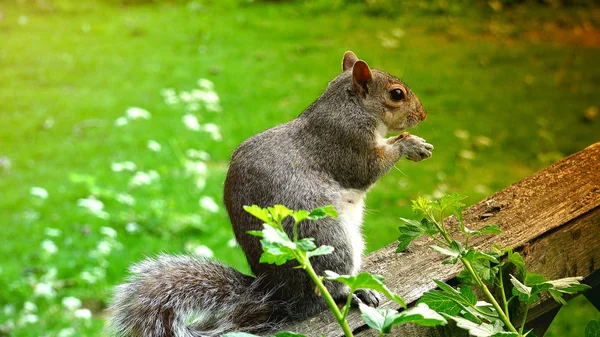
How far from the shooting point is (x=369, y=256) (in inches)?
59.1

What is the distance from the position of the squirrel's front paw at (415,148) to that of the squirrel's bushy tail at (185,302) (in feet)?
1.52

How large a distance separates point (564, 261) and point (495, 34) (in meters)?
5.72

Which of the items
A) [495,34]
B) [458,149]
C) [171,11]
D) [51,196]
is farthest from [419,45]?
[51,196]

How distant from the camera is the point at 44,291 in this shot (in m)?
3.28

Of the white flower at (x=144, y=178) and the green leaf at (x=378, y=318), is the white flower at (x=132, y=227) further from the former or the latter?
the green leaf at (x=378, y=318)

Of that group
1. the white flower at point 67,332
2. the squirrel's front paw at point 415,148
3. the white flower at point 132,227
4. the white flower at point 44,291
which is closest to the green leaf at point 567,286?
the squirrel's front paw at point 415,148

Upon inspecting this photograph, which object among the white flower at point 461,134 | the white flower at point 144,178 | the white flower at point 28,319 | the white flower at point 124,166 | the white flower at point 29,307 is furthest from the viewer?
the white flower at point 461,134

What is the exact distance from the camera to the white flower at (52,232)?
4.00m

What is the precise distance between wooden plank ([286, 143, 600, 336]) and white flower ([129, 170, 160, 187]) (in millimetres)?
2684

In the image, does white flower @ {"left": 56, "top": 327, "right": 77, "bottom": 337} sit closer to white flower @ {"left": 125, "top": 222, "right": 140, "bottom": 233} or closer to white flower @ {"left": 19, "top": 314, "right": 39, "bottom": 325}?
white flower @ {"left": 19, "top": 314, "right": 39, "bottom": 325}

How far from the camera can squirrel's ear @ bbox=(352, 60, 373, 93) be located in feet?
5.58

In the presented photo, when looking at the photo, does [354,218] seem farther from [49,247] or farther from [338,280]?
[49,247]

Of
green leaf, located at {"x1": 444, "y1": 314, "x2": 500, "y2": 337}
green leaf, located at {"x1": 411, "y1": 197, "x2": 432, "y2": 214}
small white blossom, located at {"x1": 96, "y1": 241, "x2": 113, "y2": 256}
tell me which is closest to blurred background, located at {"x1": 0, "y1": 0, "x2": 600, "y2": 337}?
small white blossom, located at {"x1": 96, "y1": 241, "x2": 113, "y2": 256}

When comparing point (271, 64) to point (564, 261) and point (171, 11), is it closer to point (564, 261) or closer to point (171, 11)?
point (171, 11)
